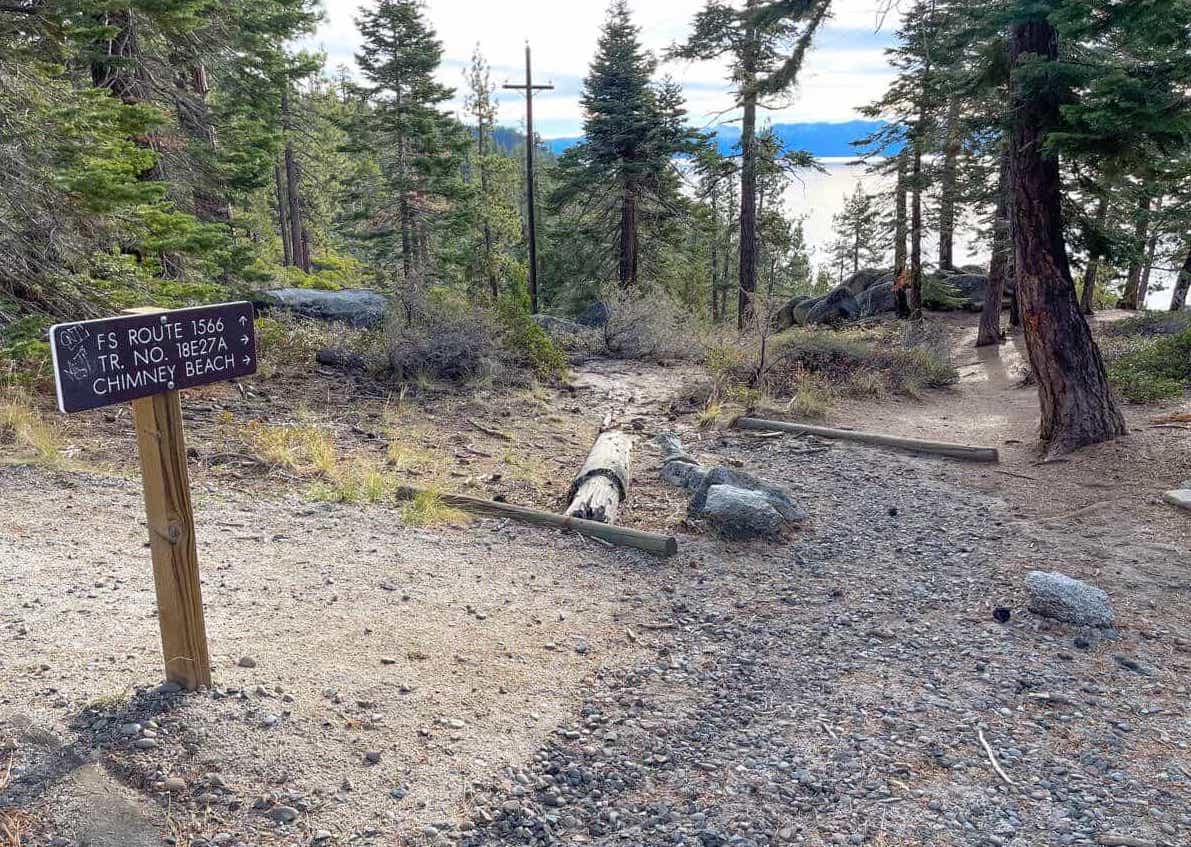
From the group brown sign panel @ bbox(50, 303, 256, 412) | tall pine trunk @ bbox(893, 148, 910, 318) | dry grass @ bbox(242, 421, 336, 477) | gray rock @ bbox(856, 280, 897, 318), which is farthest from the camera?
gray rock @ bbox(856, 280, 897, 318)

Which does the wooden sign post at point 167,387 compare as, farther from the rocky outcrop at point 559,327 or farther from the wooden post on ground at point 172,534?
the rocky outcrop at point 559,327

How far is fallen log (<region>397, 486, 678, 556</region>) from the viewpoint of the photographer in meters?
6.17

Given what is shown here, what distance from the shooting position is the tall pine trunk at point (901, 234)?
66.9ft

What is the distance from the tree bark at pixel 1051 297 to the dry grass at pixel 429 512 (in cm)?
665

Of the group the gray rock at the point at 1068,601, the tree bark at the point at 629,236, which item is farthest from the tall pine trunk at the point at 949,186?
the gray rock at the point at 1068,601

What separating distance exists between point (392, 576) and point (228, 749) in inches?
86.4

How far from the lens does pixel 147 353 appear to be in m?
3.11

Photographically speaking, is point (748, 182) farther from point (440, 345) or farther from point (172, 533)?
point (172, 533)

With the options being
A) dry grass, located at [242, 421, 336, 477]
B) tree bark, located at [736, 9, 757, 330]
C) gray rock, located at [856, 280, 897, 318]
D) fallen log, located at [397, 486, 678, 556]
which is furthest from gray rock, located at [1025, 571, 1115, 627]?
gray rock, located at [856, 280, 897, 318]

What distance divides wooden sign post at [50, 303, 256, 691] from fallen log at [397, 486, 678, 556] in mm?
3373

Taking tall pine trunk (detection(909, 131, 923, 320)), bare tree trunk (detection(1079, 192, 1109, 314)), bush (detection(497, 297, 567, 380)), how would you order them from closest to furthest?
bare tree trunk (detection(1079, 192, 1109, 314)), bush (detection(497, 297, 567, 380)), tall pine trunk (detection(909, 131, 923, 320))

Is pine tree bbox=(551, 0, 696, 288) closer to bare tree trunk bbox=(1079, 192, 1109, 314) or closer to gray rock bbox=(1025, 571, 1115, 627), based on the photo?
bare tree trunk bbox=(1079, 192, 1109, 314)

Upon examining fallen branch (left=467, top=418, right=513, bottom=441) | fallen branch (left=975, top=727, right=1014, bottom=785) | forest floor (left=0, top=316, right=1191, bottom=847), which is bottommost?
fallen branch (left=975, top=727, right=1014, bottom=785)

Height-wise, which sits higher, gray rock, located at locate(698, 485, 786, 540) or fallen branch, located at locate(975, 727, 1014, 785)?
gray rock, located at locate(698, 485, 786, 540)
